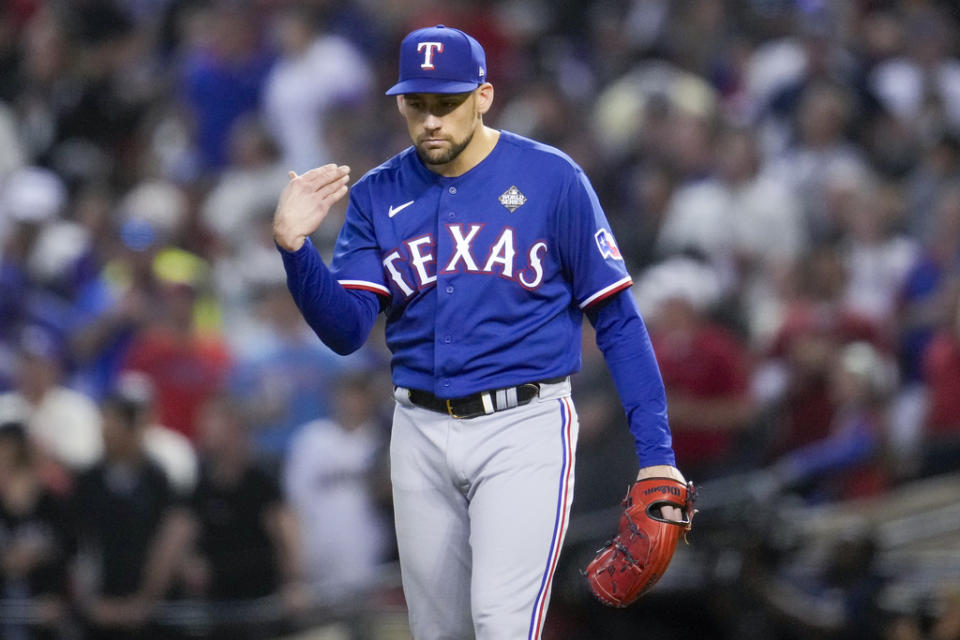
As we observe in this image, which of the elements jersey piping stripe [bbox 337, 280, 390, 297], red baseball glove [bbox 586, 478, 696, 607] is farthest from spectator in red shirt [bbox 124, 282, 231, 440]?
red baseball glove [bbox 586, 478, 696, 607]

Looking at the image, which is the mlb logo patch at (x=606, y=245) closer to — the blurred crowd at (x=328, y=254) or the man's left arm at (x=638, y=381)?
the man's left arm at (x=638, y=381)

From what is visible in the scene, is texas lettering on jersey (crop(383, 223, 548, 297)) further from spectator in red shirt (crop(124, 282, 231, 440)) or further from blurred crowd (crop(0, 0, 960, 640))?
spectator in red shirt (crop(124, 282, 231, 440))

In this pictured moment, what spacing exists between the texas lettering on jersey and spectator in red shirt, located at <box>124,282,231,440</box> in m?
4.57

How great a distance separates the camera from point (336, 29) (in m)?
12.1

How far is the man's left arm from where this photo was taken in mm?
4145

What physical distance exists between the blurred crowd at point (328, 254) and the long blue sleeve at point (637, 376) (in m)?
3.36

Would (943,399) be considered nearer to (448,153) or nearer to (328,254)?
(328,254)

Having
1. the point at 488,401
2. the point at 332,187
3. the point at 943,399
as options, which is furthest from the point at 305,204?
the point at 943,399

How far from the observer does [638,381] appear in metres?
4.18

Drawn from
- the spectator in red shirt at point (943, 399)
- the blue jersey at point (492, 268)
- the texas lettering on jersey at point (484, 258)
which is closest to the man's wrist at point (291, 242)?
the blue jersey at point (492, 268)

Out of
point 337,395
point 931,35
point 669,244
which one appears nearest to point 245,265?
point 337,395

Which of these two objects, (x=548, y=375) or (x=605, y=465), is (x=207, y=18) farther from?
(x=548, y=375)

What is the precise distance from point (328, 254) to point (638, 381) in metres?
5.95

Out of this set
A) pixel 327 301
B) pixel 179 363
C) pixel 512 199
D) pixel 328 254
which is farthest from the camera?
pixel 328 254
